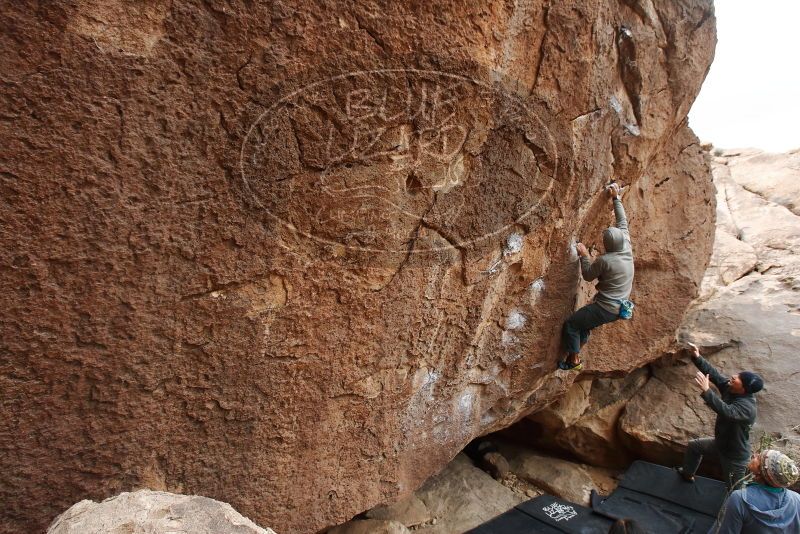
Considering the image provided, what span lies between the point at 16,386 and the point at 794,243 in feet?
20.8

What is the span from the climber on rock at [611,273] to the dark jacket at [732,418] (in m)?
0.89

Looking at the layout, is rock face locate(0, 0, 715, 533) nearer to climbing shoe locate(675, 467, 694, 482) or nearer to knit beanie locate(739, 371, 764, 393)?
knit beanie locate(739, 371, 764, 393)

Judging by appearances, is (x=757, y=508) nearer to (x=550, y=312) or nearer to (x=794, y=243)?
(x=550, y=312)

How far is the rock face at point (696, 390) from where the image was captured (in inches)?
145

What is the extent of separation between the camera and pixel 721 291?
14.9 ft

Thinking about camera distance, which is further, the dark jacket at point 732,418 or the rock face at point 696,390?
the rock face at point 696,390

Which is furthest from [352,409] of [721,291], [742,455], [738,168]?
[738,168]

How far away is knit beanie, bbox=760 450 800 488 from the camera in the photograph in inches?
80.4

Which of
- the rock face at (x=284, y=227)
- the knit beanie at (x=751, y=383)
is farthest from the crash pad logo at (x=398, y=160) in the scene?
the knit beanie at (x=751, y=383)

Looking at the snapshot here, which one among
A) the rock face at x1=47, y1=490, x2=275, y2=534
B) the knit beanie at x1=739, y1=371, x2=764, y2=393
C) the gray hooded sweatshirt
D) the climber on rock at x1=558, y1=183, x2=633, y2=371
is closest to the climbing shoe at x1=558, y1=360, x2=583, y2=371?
the climber on rock at x1=558, y1=183, x2=633, y2=371

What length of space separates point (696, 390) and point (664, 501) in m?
1.01

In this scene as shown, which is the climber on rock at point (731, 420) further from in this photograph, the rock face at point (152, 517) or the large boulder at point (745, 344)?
the rock face at point (152, 517)

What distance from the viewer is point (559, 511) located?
331cm

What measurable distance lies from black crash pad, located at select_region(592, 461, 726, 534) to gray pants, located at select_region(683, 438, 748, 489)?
12 cm
